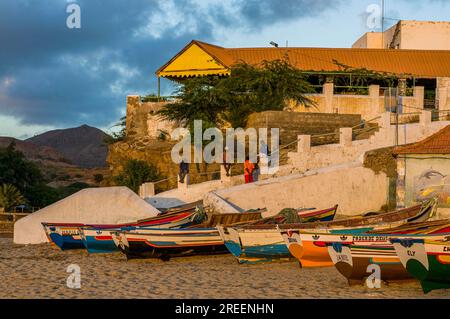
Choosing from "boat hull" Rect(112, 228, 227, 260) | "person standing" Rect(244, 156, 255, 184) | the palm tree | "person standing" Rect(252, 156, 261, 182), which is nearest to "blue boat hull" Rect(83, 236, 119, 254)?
"boat hull" Rect(112, 228, 227, 260)

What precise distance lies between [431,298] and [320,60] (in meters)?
27.0

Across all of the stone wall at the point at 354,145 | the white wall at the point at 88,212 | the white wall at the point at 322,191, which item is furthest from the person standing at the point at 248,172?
the white wall at the point at 88,212

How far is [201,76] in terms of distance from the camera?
41094mm

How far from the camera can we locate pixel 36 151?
80250 millimetres

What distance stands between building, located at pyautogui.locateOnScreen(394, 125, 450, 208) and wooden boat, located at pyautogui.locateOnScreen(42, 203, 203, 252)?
6.91 metres

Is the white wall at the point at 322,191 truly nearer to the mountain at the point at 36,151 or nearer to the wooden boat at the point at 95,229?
the wooden boat at the point at 95,229

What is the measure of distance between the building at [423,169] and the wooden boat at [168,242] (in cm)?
739

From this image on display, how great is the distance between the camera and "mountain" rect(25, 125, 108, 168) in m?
82.1

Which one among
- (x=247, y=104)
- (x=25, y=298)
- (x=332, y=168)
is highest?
(x=247, y=104)

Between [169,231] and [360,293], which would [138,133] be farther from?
[360,293]

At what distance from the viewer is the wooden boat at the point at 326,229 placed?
19297 millimetres

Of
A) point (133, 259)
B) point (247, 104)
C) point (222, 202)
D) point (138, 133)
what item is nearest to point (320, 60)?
point (247, 104)

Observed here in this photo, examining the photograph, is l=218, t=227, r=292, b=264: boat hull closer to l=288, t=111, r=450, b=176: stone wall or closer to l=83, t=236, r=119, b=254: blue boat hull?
l=83, t=236, r=119, b=254: blue boat hull

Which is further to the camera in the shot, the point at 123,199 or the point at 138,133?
the point at 138,133
